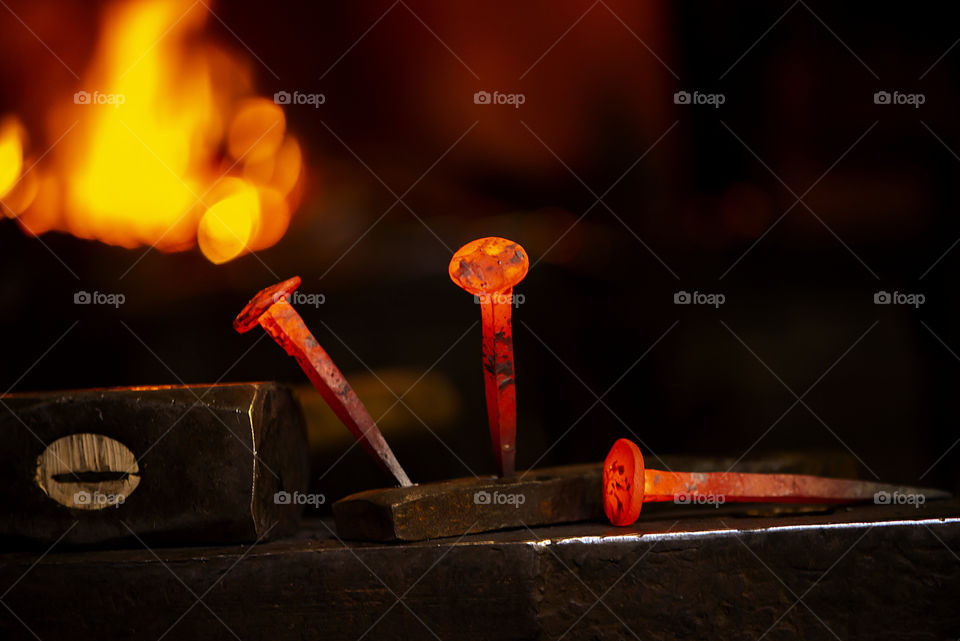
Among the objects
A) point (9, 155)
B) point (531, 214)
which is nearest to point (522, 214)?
point (531, 214)

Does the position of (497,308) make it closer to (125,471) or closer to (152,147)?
(125,471)

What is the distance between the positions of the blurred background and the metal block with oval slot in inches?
22.8

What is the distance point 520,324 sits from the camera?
2148 mm

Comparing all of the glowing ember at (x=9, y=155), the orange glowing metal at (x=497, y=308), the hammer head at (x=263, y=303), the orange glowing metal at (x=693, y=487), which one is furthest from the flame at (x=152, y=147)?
the orange glowing metal at (x=693, y=487)

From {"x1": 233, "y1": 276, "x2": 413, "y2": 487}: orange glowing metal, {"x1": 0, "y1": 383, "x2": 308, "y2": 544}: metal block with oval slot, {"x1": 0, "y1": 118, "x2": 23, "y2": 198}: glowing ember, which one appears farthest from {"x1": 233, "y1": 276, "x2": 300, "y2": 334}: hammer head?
{"x1": 0, "y1": 118, "x2": 23, "y2": 198}: glowing ember

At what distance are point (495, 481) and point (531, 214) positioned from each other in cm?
82

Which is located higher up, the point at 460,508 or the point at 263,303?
the point at 263,303

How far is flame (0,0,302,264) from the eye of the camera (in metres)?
2.01

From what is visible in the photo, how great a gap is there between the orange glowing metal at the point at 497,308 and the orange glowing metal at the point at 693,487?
20cm

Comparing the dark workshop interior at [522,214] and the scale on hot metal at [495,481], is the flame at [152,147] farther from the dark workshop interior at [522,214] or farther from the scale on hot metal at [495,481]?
the scale on hot metal at [495,481]

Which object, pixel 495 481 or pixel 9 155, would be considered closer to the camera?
pixel 495 481

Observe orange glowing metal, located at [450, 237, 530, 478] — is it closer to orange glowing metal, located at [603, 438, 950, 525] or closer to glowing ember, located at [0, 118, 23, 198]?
orange glowing metal, located at [603, 438, 950, 525]

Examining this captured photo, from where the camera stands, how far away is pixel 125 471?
58.4 inches

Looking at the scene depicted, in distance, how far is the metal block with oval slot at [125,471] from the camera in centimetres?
147
